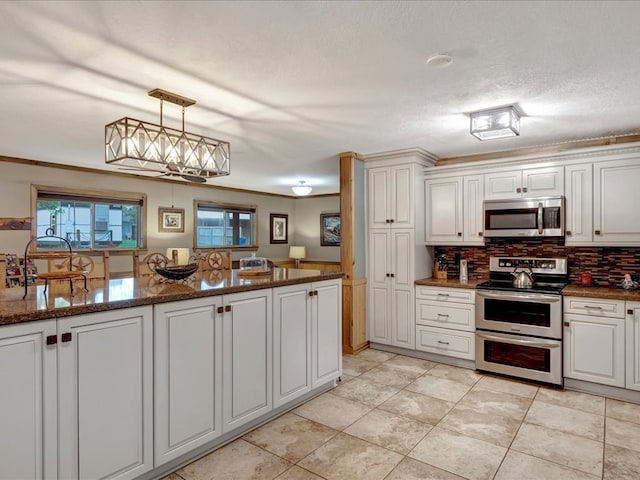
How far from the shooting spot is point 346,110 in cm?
304

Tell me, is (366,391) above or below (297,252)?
below

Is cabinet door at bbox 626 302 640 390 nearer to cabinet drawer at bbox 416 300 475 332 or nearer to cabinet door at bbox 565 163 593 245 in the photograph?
cabinet door at bbox 565 163 593 245

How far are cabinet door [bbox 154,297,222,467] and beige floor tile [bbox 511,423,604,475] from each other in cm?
197

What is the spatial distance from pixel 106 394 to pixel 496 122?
316 cm

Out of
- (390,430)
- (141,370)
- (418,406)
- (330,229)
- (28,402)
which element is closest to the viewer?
(28,402)

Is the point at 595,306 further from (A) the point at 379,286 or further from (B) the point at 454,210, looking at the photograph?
(A) the point at 379,286

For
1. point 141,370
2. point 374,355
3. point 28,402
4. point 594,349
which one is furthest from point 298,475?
point 594,349

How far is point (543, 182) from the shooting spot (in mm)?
3889

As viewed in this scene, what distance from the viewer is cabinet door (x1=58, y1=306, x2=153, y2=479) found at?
5.84 ft

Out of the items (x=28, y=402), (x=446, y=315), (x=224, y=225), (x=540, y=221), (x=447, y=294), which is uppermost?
(x=224, y=225)

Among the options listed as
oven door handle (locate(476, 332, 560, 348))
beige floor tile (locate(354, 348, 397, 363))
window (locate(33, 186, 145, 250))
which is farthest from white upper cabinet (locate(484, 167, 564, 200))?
window (locate(33, 186, 145, 250))

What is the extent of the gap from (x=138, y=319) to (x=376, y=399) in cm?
211

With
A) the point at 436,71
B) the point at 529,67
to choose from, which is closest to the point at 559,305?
the point at 529,67

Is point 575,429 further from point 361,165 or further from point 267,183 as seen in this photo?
point 267,183
